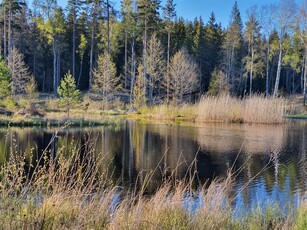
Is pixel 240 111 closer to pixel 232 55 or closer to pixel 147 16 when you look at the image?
pixel 147 16

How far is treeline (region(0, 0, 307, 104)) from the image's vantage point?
3534 centimetres

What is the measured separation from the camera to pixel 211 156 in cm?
A: 1216

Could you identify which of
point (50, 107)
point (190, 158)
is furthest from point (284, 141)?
point (50, 107)

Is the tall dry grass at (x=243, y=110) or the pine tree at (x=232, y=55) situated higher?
the pine tree at (x=232, y=55)

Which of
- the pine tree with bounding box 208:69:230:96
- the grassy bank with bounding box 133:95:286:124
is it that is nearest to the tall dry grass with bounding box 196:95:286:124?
the grassy bank with bounding box 133:95:286:124

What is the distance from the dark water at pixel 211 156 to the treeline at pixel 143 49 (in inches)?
695

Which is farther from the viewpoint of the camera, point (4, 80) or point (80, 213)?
point (4, 80)

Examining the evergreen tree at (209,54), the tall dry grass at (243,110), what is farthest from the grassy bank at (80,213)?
the evergreen tree at (209,54)

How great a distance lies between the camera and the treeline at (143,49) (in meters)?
35.3

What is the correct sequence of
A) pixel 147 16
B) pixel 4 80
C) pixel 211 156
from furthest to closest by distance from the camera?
pixel 147 16 < pixel 4 80 < pixel 211 156

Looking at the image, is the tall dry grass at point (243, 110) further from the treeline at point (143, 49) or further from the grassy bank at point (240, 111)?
the treeline at point (143, 49)

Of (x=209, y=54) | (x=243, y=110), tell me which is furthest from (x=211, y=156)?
(x=209, y=54)

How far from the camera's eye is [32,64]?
1777 inches

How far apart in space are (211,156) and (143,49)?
1083 inches
